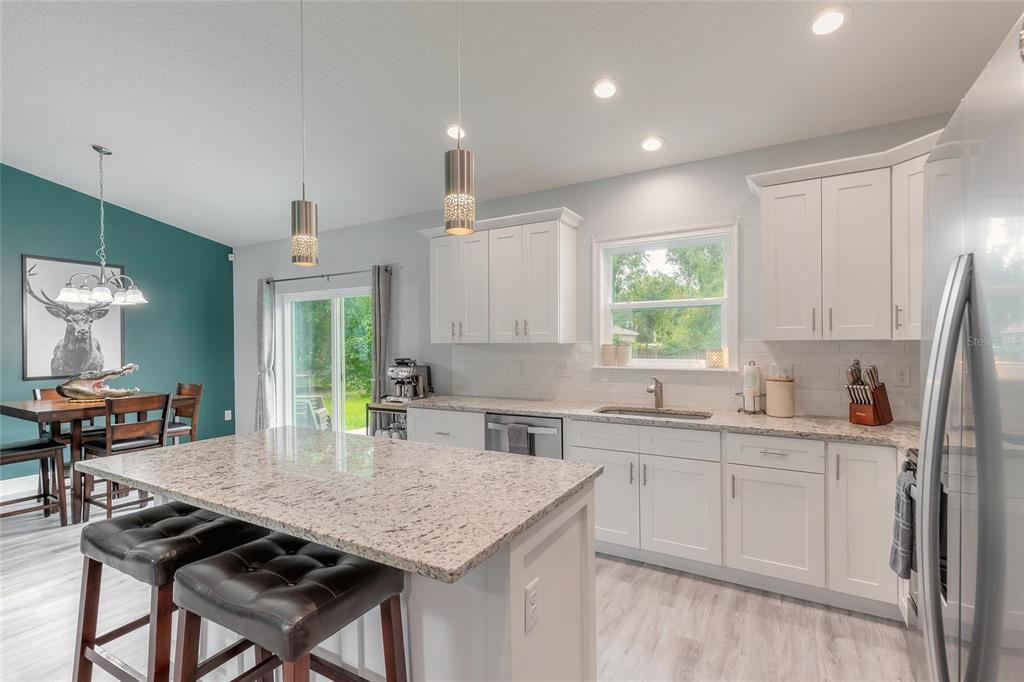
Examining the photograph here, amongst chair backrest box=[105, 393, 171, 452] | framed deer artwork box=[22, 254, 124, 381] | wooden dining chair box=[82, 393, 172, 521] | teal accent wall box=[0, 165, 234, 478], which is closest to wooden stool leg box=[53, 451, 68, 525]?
wooden dining chair box=[82, 393, 172, 521]

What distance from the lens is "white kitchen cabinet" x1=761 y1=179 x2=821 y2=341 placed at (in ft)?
8.86

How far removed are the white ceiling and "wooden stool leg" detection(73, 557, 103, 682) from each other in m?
2.60

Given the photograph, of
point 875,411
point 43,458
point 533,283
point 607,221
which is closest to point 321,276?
point 43,458

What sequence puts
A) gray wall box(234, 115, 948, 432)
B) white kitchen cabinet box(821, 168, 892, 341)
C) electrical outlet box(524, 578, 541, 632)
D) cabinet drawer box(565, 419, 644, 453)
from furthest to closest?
gray wall box(234, 115, 948, 432)
cabinet drawer box(565, 419, 644, 453)
white kitchen cabinet box(821, 168, 892, 341)
electrical outlet box(524, 578, 541, 632)

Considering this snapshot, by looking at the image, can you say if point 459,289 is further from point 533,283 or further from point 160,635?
point 160,635

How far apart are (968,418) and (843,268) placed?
206cm

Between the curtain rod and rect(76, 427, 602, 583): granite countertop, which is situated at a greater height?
the curtain rod

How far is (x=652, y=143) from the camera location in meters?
3.18

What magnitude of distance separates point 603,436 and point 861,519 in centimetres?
135

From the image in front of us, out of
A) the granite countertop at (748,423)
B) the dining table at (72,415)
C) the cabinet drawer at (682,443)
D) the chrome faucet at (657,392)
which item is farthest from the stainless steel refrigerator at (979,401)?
the dining table at (72,415)

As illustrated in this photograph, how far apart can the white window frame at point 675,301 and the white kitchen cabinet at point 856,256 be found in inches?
24.3

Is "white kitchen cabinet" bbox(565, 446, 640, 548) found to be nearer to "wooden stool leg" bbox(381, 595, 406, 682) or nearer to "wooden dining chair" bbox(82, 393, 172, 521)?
"wooden stool leg" bbox(381, 595, 406, 682)

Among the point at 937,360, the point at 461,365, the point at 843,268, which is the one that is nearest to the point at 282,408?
the point at 461,365

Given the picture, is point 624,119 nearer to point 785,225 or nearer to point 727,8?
point 727,8
